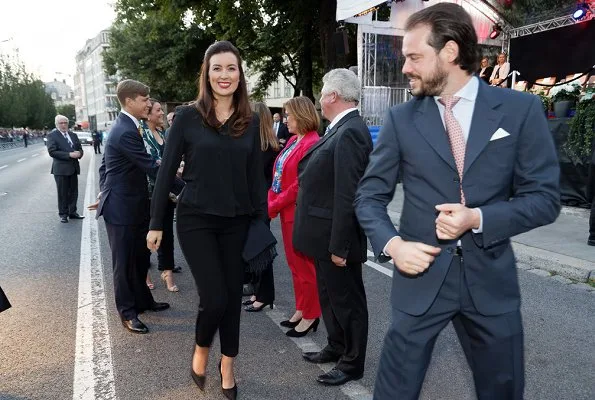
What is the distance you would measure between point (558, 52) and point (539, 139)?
1492 cm

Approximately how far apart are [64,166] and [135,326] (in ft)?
21.7

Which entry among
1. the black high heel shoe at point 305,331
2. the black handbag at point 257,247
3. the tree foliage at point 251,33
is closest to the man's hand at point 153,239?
the black handbag at point 257,247

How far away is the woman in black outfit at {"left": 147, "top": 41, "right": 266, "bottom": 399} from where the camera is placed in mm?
2738

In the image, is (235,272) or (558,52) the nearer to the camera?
(235,272)

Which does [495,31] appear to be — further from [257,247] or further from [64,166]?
[257,247]

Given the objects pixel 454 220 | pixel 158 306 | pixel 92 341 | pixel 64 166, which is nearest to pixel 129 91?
pixel 158 306

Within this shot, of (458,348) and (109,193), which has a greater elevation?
(109,193)

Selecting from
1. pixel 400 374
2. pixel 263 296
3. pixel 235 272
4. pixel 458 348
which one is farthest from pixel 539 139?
pixel 263 296

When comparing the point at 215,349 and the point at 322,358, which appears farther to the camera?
the point at 215,349

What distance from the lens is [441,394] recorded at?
2.97 m

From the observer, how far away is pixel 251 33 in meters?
20.4

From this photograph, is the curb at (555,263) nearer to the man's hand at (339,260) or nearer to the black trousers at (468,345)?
the man's hand at (339,260)

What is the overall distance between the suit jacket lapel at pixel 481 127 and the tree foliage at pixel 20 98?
71110 millimetres

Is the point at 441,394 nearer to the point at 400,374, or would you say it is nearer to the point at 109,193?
the point at 400,374
